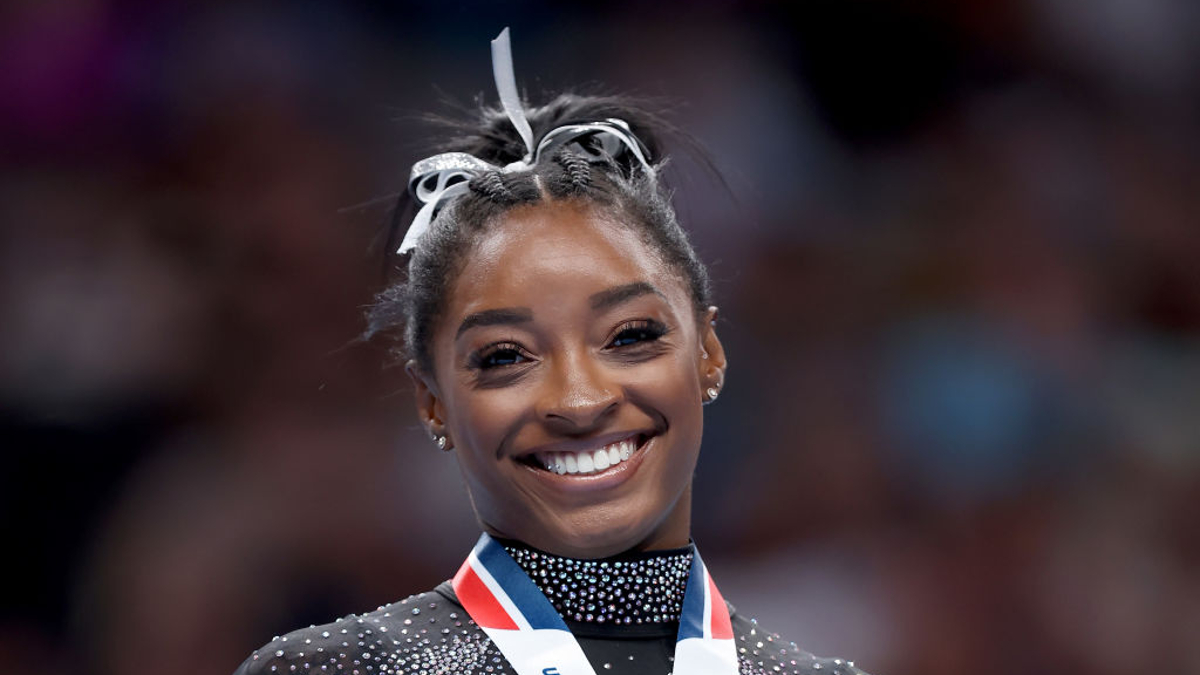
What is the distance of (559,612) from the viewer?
2002 millimetres

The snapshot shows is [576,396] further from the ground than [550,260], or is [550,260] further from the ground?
[550,260]

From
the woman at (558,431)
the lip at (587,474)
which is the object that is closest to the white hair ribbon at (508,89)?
the woman at (558,431)

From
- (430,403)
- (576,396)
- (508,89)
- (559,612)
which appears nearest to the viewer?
(576,396)

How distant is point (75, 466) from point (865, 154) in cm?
220

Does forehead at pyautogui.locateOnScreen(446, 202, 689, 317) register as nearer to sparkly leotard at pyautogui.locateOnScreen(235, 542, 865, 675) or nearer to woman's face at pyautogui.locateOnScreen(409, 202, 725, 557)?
woman's face at pyautogui.locateOnScreen(409, 202, 725, 557)

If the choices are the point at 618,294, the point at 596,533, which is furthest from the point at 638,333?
the point at 596,533

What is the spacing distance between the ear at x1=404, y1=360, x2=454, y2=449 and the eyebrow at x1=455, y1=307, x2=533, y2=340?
0.16 m

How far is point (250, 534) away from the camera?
3029 millimetres

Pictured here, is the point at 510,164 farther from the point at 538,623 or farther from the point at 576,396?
the point at 538,623

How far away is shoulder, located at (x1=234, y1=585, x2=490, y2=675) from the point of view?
6.18 ft

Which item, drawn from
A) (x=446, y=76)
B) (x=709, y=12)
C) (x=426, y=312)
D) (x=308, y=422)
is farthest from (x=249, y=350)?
(x=709, y=12)

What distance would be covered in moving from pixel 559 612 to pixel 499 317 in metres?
0.45

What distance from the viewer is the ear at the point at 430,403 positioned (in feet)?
6.84

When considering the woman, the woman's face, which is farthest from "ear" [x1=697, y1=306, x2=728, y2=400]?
the woman's face
